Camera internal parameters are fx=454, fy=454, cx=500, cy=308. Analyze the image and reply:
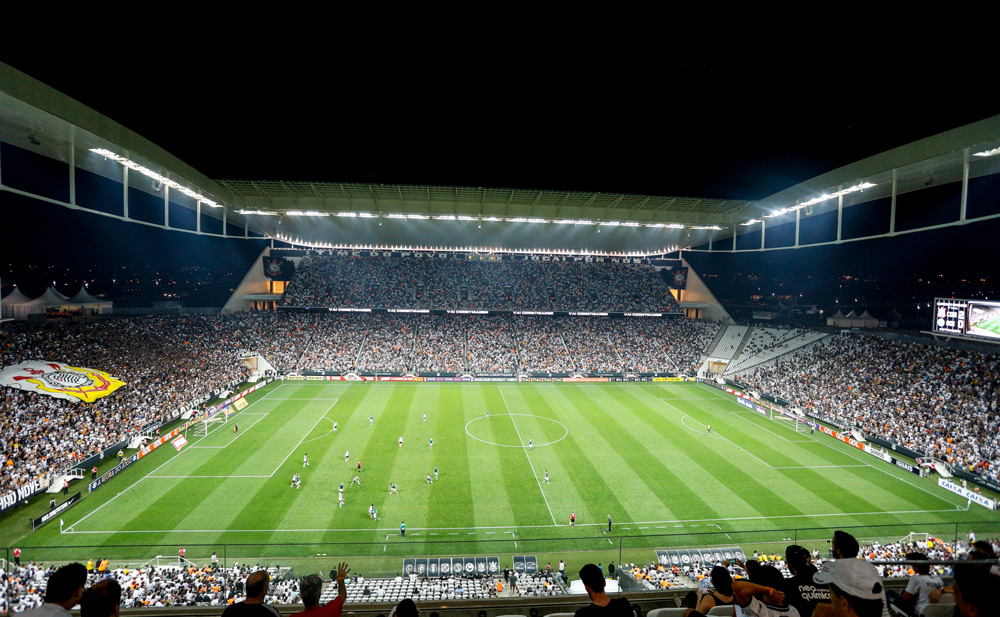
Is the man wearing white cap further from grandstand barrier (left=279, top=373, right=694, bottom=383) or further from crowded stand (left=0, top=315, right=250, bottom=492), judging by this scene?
grandstand barrier (left=279, top=373, right=694, bottom=383)

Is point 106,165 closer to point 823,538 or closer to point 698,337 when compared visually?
point 823,538

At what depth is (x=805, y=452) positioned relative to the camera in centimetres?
2594

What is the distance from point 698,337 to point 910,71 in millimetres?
45684

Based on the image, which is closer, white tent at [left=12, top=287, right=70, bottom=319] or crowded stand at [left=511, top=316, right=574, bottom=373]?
white tent at [left=12, top=287, right=70, bottom=319]

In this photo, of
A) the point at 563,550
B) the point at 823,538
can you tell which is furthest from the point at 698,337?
the point at 563,550

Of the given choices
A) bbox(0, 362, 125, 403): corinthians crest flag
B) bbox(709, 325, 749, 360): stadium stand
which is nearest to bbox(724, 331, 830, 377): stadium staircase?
bbox(709, 325, 749, 360): stadium stand

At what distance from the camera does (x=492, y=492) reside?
2041 centimetres

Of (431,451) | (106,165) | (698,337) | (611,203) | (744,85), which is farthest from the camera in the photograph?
(698,337)

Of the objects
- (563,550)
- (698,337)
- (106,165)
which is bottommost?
(563,550)

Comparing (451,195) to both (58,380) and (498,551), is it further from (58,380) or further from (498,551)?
(58,380)

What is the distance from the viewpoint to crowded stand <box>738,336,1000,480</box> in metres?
23.1

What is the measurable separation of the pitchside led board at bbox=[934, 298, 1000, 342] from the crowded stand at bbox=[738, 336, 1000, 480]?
4.69 feet

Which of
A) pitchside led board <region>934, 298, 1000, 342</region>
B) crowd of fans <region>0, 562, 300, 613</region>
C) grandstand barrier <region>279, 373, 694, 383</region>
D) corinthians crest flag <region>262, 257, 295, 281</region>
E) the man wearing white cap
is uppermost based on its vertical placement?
corinthians crest flag <region>262, 257, 295, 281</region>

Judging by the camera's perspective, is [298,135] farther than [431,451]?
No
